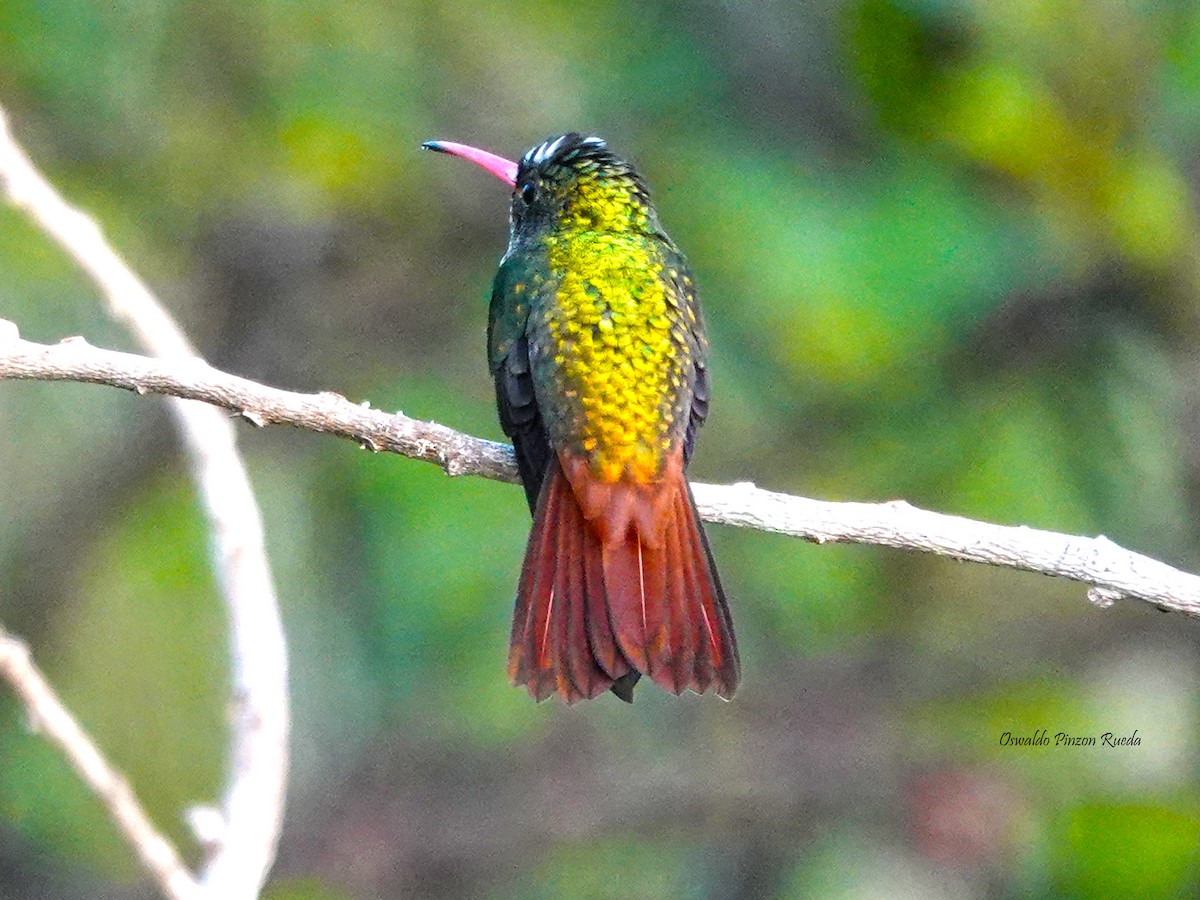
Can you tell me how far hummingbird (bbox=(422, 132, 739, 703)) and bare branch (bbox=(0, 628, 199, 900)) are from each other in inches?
51.7

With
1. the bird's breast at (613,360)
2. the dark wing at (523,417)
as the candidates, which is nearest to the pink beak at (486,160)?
the bird's breast at (613,360)

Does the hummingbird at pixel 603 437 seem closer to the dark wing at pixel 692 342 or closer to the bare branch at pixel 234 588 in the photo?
the dark wing at pixel 692 342

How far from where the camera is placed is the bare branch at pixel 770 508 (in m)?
3.18

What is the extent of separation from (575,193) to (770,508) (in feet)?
4.90

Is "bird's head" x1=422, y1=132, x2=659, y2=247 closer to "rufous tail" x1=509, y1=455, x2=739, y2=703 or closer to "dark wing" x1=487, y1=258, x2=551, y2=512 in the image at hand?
"dark wing" x1=487, y1=258, x2=551, y2=512

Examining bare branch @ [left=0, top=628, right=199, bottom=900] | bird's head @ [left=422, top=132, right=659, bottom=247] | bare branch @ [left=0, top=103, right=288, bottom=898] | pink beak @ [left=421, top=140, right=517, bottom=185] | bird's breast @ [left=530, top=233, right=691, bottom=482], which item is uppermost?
pink beak @ [left=421, top=140, right=517, bottom=185]

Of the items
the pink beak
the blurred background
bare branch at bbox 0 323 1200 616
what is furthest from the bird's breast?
the blurred background

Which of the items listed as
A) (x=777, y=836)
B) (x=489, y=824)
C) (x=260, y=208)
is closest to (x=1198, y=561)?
(x=777, y=836)

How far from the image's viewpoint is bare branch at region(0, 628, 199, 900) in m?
2.30

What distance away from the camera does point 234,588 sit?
10.5 ft

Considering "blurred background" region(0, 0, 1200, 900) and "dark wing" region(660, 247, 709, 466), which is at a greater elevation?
"blurred background" region(0, 0, 1200, 900)

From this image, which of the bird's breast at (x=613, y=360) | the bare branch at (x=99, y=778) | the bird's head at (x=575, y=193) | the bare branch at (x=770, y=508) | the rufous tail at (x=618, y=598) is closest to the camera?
the bare branch at (x=99, y=778)

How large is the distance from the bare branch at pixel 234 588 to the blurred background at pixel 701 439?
2.69 m

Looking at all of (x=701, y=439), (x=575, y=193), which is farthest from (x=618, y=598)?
(x=701, y=439)
